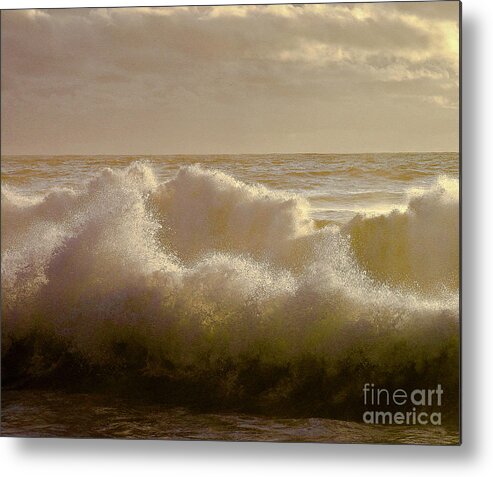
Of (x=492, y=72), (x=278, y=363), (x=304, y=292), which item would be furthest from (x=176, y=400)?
(x=492, y=72)

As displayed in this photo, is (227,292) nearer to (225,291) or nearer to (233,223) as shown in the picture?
(225,291)

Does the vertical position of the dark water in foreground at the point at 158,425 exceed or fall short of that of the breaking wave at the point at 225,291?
it falls short

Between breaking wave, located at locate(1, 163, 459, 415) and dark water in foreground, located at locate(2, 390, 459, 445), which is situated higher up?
breaking wave, located at locate(1, 163, 459, 415)

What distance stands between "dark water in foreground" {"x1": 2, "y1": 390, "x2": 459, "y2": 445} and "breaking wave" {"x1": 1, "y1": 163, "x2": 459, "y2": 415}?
6 centimetres

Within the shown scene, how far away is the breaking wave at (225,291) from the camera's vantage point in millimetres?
2438

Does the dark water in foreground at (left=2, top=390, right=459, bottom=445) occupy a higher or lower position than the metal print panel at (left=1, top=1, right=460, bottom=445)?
lower

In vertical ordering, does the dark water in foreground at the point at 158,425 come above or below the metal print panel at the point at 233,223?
below

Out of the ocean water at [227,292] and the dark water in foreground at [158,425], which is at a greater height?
the ocean water at [227,292]

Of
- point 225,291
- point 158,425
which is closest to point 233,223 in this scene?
point 225,291

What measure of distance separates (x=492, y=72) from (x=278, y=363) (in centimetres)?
108

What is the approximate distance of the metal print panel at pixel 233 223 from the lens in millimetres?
2434

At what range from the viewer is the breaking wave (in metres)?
2.44

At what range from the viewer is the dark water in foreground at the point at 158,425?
243 centimetres

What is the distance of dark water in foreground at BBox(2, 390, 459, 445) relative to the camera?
2.43 m
